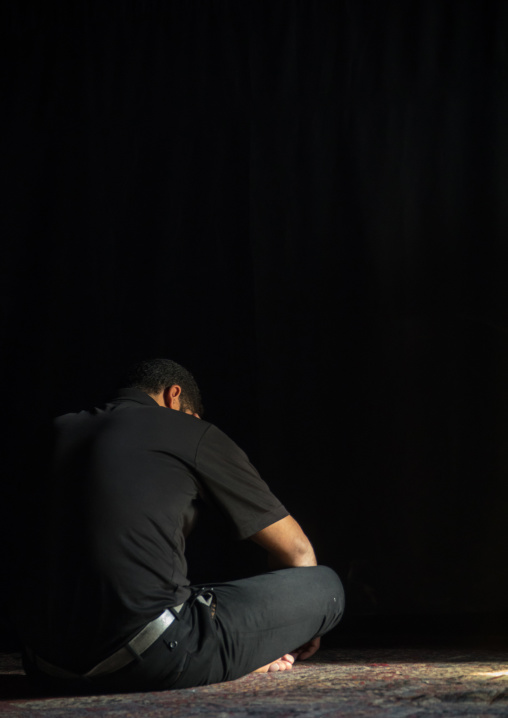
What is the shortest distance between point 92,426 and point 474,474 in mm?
1207

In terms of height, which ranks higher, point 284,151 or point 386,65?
point 386,65

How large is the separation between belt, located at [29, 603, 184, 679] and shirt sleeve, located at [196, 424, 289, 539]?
0.66ft

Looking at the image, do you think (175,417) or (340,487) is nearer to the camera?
(175,417)

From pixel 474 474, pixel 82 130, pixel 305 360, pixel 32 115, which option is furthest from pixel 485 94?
pixel 32 115

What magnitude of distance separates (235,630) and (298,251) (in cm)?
127

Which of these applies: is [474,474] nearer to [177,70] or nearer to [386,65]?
[386,65]

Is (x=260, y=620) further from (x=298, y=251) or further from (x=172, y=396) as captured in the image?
(x=298, y=251)

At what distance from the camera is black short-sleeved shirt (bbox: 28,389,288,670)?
1.26 m

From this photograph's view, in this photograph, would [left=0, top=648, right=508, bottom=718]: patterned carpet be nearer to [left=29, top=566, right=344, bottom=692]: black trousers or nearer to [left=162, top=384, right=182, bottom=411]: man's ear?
[left=29, top=566, right=344, bottom=692]: black trousers

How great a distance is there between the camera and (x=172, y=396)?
1.66 m

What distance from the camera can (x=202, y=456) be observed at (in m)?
1.36

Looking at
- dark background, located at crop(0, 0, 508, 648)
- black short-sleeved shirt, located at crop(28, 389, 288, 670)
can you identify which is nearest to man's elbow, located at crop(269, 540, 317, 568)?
black short-sleeved shirt, located at crop(28, 389, 288, 670)

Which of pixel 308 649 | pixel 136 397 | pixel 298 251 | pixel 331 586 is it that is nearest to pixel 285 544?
pixel 331 586

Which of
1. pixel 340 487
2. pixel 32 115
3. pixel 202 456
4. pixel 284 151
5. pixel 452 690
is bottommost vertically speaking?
pixel 452 690
